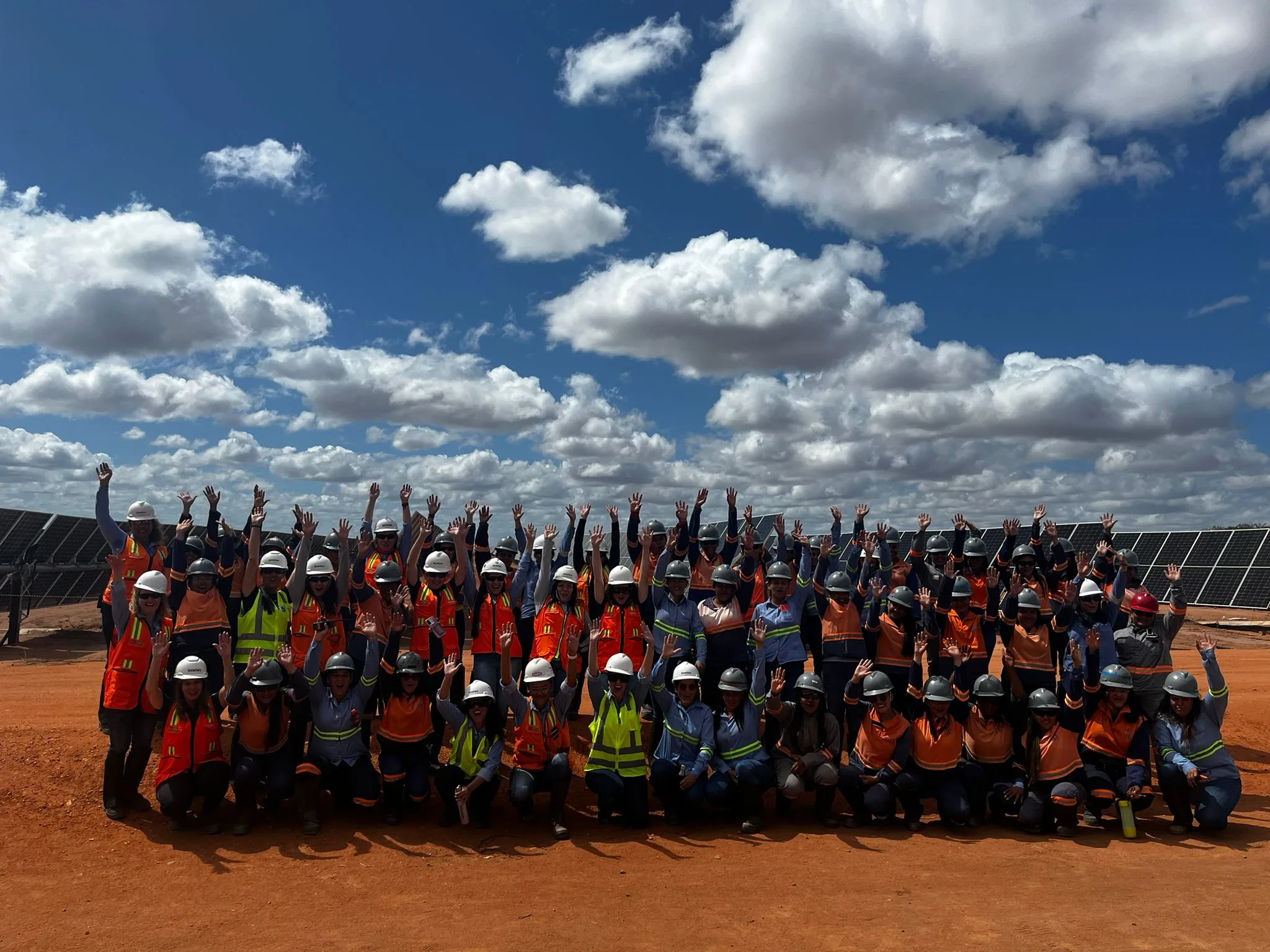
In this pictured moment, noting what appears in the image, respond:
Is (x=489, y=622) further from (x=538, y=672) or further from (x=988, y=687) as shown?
(x=988, y=687)

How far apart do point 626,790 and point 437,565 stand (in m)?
3.14

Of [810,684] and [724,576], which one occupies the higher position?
[724,576]

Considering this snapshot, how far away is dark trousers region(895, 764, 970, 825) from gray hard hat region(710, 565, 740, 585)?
8.55ft

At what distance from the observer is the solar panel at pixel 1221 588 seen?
27906 mm

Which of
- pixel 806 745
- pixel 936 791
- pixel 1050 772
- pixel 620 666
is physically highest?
pixel 620 666

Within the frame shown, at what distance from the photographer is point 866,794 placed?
27.2ft

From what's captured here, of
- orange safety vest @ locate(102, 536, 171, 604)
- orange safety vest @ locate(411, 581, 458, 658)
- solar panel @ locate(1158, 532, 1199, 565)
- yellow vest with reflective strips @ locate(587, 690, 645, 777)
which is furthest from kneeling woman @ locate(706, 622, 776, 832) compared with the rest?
solar panel @ locate(1158, 532, 1199, 565)

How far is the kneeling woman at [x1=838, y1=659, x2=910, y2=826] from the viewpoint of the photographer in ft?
27.1

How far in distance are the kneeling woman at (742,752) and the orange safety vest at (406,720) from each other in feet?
Result: 9.51

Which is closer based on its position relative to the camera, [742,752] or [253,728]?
[253,728]

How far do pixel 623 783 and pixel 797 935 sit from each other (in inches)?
105

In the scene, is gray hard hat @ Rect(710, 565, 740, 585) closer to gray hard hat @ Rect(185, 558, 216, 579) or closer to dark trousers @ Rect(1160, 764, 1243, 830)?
dark trousers @ Rect(1160, 764, 1243, 830)

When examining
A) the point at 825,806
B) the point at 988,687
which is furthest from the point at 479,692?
the point at 988,687

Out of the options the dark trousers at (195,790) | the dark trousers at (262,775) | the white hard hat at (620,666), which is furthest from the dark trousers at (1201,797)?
the dark trousers at (195,790)
